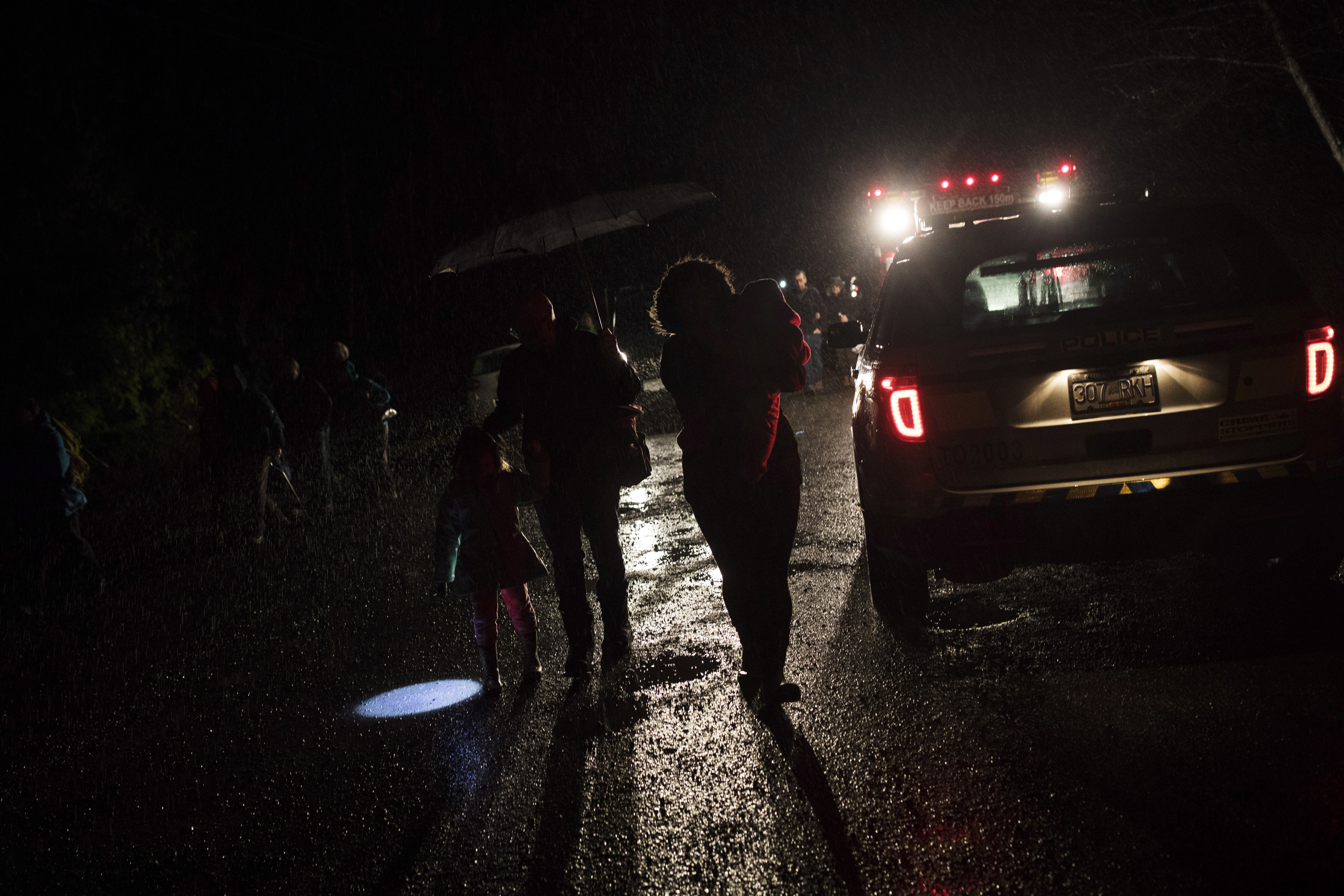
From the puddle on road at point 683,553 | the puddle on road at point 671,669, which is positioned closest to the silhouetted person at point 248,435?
the puddle on road at point 683,553

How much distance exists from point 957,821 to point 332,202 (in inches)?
1225

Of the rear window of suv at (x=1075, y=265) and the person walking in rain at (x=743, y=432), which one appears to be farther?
the rear window of suv at (x=1075, y=265)

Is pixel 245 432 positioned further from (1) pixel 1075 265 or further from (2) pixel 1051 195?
(2) pixel 1051 195

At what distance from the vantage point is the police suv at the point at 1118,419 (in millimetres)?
4309

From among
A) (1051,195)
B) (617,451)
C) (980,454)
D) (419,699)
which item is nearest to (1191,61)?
(1051,195)

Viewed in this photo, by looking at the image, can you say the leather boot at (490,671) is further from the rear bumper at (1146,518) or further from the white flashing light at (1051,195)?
the white flashing light at (1051,195)

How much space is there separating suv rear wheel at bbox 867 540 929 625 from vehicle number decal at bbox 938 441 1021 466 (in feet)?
1.76

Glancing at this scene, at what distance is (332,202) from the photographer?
103ft

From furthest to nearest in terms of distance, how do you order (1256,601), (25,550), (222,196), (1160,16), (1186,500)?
(222,196)
(1160,16)
(25,550)
(1256,601)
(1186,500)

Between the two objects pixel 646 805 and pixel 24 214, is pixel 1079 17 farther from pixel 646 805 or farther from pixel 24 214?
pixel 646 805

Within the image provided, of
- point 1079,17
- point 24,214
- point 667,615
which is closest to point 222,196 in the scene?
point 24,214

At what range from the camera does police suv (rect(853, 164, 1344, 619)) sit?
4309mm

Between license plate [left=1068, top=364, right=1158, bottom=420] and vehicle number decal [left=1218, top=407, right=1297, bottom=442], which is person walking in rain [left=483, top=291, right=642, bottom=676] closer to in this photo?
license plate [left=1068, top=364, right=1158, bottom=420]

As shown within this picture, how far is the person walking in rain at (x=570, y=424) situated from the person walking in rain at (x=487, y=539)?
11cm
